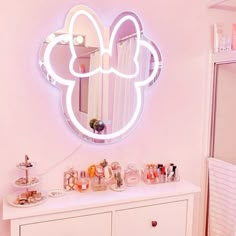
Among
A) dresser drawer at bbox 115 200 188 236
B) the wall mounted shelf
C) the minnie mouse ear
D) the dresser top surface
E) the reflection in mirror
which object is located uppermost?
the wall mounted shelf

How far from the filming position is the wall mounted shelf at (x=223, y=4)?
1854mm

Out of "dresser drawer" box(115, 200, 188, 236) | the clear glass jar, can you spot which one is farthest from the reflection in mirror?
the clear glass jar

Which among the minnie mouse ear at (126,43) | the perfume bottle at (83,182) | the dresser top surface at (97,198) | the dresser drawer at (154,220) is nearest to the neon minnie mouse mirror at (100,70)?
the minnie mouse ear at (126,43)

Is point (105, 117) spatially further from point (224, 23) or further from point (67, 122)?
point (224, 23)

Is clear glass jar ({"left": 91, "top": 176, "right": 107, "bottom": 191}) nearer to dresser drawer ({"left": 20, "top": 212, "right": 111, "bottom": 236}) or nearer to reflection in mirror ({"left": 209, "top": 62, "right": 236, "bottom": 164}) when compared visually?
dresser drawer ({"left": 20, "top": 212, "right": 111, "bottom": 236})

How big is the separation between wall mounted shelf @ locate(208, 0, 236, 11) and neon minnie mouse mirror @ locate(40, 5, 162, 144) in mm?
463

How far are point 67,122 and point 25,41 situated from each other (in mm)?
452

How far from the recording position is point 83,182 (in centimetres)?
163

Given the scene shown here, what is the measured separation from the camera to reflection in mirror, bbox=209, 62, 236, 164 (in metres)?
1.96

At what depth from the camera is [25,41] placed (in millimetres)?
1523

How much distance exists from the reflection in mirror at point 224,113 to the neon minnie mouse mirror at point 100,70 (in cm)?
44

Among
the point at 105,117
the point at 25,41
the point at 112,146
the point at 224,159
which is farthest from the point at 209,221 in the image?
the point at 25,41

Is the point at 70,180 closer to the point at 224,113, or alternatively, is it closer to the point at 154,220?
the point at 154,220

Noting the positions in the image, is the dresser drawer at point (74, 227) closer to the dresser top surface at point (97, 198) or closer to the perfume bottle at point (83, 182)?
the dresser top surface at point (97, 198)
